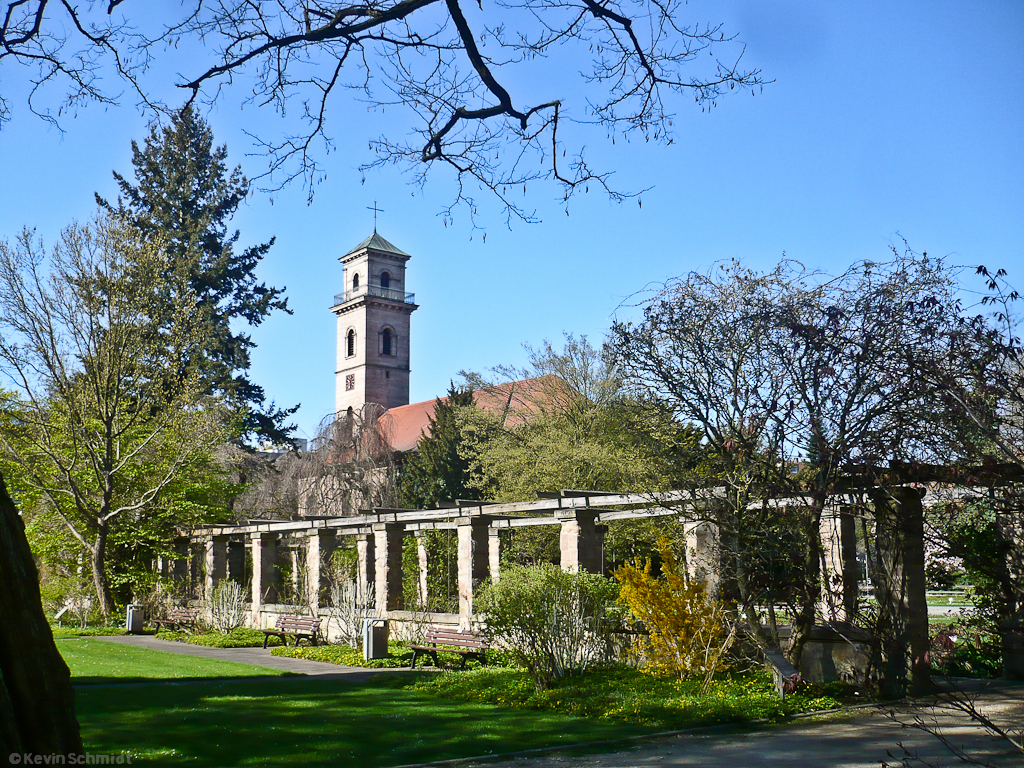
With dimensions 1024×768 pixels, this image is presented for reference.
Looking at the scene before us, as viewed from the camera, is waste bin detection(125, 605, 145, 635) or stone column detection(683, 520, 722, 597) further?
waste bin detection(125, 605, 145, 635)

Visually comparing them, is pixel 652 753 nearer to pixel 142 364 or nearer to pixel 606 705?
pixel 606 705

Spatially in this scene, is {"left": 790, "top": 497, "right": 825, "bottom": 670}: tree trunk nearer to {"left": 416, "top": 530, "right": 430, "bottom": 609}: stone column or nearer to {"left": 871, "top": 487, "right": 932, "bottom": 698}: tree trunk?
{"left": 871, "top": 487, "right": 932, "bottom": 698}: tree trunk

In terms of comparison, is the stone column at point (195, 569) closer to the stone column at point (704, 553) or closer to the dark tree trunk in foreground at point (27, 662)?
the stone column at point (704, 553)

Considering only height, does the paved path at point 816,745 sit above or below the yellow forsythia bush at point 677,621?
below

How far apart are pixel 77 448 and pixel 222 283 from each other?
1313 centimetres

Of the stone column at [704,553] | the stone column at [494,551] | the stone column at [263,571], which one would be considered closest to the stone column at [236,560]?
the stone column at [263,571]

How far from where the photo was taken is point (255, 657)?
672 inches

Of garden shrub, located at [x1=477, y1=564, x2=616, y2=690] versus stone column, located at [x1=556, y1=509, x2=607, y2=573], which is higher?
stone column, located at [x1=556, y1=509, x2=607, y2=573]

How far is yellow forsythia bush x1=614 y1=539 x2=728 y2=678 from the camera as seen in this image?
37.0 ft

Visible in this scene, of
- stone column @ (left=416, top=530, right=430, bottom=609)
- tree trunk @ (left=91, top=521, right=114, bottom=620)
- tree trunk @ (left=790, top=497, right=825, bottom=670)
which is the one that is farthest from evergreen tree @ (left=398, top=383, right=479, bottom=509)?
tree trunk @ (left=790, top=497, right=825, bottom=670)

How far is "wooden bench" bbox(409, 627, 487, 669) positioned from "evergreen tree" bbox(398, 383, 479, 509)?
20.9 metres

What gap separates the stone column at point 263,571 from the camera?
22938 mm

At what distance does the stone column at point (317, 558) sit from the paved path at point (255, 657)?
2.60 m

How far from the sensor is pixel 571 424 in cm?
3158
